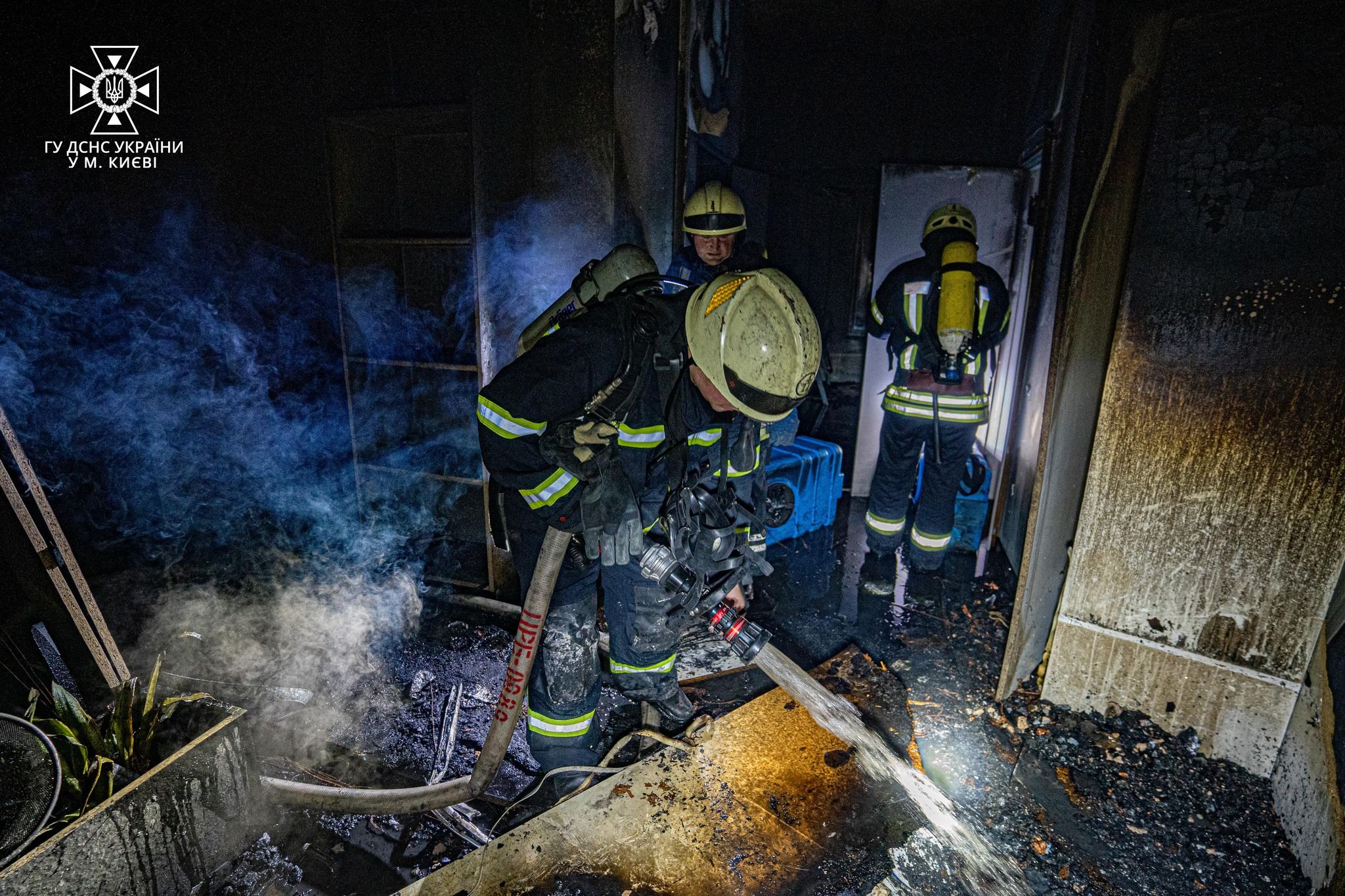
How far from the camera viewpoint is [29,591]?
107 inches

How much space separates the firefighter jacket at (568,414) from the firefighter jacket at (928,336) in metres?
2.29

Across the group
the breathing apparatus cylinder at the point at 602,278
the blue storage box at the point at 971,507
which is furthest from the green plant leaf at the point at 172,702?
the blue storage box at the point at 971,507

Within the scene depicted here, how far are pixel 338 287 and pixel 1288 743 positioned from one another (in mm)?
5792

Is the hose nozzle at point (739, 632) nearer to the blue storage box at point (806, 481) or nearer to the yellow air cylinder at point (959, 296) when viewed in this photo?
the blue storage box at point (806, 481)

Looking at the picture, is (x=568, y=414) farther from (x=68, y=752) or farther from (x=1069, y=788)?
(x=1069, y=788)

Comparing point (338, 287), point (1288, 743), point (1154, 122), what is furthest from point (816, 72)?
point (1288, 743)

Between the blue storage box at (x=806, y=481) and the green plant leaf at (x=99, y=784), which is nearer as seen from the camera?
the green plant leaf at (x=99, y=784)

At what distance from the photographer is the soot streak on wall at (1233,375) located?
2.39 m

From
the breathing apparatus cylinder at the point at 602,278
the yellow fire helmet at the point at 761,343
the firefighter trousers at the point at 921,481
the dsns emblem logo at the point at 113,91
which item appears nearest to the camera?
the yellow fire helmet at the point at 761,343

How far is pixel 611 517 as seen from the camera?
2404mm

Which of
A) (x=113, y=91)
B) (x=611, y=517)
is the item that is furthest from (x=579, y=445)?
(x=113, y=91)

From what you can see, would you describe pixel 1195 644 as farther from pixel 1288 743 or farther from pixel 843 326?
pixel 843 326

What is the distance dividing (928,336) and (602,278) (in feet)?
8.05

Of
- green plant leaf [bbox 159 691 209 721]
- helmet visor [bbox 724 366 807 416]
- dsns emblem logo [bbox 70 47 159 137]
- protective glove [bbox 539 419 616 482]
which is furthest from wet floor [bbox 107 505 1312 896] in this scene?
dsns emblem logo [bbox 70 47 159 137]
